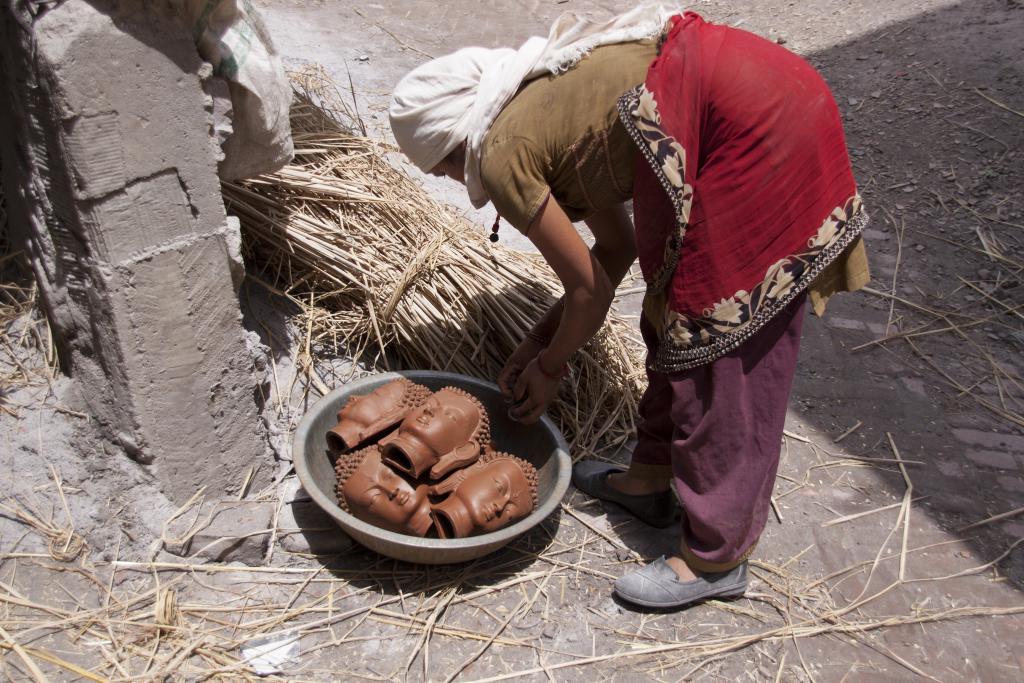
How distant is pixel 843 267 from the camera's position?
7.09 ft

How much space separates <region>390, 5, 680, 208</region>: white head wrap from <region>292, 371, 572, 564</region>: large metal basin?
779mm

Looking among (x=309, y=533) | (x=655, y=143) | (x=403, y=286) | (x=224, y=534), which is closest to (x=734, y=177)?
(x=655, y=143)

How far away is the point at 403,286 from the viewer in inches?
120

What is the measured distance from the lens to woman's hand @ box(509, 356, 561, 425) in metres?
2.52

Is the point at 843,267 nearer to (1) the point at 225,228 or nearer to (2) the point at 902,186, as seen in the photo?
(1) the point at 225,228

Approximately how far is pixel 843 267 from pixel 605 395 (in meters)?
1.13

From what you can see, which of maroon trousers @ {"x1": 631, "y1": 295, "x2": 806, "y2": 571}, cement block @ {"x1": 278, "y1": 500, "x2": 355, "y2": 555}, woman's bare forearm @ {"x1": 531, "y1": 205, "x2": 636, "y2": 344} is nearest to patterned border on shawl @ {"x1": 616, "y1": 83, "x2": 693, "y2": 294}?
maroon trousers @ {"x1": 631, "y1": 295, "x2": 806, "y2": 571}

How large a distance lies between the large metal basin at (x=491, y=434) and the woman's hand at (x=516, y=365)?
8 centimetres

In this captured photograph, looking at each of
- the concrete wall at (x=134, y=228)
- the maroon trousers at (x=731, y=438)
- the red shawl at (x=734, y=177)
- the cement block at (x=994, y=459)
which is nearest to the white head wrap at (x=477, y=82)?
the red shawl at (x=734, y=177)

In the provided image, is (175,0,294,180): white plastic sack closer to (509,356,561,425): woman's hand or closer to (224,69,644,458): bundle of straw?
(224,69,644,458): bundle of straw

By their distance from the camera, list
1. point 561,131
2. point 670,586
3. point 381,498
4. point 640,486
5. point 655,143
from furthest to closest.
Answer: point 640,486 → point 670,586 → point 381,498 → point 561,131 → point 655,143

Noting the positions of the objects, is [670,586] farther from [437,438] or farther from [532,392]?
[437,438]

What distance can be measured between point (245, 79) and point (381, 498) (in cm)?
114

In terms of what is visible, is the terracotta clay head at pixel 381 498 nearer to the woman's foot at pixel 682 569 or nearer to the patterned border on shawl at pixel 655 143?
the woman's foot at pixel 682 569
